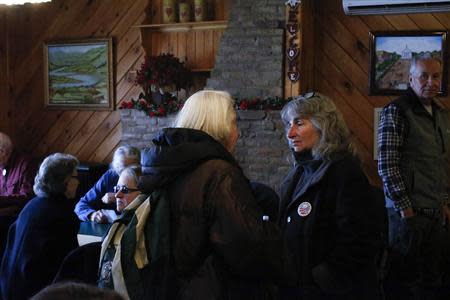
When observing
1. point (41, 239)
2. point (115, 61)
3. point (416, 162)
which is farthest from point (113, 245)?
point (115, 61)

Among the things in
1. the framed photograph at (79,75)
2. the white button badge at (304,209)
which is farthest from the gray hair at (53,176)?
the framed photograph at (79,75)

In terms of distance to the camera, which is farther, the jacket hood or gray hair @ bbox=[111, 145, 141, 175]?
gray hair @ bbox=[111, 145, 141, 175]

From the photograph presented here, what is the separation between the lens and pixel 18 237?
276cm

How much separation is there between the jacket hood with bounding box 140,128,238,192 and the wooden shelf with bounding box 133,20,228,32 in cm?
355

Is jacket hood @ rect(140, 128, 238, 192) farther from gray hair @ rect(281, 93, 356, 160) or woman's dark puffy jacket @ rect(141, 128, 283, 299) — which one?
gray hair @ rect(281, 93, 356, 160)

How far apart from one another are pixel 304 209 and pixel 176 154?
70 centimetres

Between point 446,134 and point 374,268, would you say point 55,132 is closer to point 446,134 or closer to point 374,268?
point 446,134

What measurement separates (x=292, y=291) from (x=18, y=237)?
1324mm

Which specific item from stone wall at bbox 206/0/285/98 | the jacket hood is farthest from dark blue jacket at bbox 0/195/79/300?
stone wall at bbox 206/0/285/98

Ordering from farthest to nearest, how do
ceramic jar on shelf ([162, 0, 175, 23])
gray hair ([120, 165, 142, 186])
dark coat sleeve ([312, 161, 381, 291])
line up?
ceramic jar on shelf ([162, 0, 175, 23])
gray hair ([120, 165, 142, 186])
dark coat sleeve ([312, 161, 381, 291])

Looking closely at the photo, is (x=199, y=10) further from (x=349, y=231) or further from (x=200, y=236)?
(x=200, y=236)

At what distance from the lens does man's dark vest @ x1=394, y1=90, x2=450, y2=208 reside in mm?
3248

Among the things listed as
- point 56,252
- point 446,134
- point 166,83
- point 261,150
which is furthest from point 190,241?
point 166,83

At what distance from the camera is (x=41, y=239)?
271 centimetres
